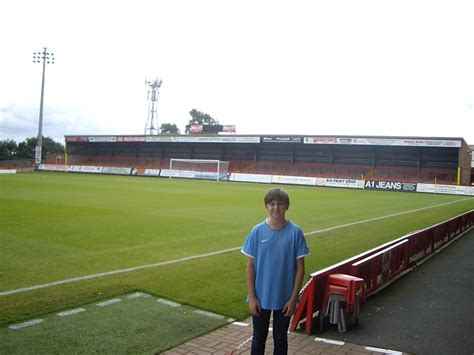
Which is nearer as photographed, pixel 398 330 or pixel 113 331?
pixel 113 331

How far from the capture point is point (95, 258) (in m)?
9.23

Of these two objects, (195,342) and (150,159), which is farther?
(150,159)

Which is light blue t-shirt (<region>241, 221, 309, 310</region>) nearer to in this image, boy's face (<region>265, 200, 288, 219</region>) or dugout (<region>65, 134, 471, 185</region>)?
boy's face (<region>265, 200, 288, 219</region>)

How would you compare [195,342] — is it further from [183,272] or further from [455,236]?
[455,236]

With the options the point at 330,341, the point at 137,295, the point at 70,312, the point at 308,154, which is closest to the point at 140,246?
the point at 137,295

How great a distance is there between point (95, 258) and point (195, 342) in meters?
4.73

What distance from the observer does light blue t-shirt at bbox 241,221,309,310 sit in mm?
3834

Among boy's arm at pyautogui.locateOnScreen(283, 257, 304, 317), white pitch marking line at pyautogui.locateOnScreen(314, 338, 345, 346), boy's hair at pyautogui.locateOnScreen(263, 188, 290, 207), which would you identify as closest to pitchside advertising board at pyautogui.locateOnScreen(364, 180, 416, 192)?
white pitch marking line at pyautogui.locateOnScreen(314, 338, 345, 346)

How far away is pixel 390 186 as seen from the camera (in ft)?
153

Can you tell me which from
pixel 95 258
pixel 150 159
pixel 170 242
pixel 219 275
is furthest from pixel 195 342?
pixel 150 159

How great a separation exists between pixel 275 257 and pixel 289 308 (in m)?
0.44

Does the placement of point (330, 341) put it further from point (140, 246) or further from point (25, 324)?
point (140, 246)

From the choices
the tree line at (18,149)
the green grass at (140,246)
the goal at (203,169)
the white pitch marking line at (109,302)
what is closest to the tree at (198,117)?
the tree line at (18,149)

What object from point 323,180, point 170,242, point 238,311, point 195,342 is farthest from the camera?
point 323,180
